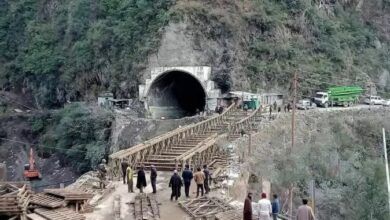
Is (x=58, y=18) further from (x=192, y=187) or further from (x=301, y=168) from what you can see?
(x=192, y=187)

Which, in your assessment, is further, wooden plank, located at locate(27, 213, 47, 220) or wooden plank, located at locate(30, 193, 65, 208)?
wooden plank, located at locate(30, 193, 65, 208)

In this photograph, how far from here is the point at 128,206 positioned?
19875 millimetres

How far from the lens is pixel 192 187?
22797 millimetres

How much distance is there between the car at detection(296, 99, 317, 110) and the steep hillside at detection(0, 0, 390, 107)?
213cm

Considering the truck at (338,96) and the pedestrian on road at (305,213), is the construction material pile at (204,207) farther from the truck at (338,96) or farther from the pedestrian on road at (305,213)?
the truck at (338,96)

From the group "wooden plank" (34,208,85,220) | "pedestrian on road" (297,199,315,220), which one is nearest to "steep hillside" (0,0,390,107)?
"wooden plank" (34,208,85,220)

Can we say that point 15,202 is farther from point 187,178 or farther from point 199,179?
point 199,179

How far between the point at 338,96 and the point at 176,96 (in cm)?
1393

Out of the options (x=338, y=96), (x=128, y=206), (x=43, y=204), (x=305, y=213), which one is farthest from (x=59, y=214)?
(x=338, y=96)

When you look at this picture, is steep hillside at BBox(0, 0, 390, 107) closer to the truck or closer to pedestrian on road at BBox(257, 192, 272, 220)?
the truck

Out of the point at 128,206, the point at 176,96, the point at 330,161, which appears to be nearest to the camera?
the point at 128,206

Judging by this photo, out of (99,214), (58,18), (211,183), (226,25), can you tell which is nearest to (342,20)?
(226,25)

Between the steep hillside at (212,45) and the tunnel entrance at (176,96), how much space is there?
5.40ft

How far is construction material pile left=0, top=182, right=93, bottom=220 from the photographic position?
17266mm
